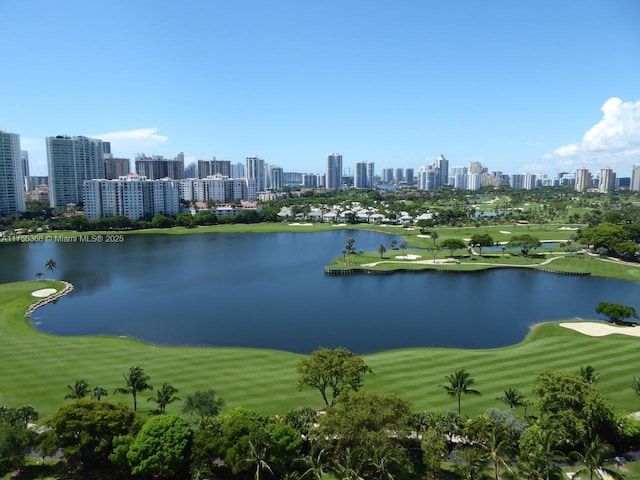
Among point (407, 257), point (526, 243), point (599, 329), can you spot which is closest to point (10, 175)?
point (407, 257)

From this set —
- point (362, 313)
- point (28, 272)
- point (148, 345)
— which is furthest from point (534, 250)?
point (28, 272)

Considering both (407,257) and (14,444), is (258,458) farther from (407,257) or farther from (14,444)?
(407,257)

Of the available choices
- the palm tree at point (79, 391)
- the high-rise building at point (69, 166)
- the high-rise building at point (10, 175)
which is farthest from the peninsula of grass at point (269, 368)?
the high-rise building at point (69, 166)

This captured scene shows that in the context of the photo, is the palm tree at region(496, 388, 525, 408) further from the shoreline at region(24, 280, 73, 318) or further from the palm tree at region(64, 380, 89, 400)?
the shoreline at region(24, 280, 73, 318)

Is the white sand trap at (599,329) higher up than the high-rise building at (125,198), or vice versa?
the high-rise building at (125,198)

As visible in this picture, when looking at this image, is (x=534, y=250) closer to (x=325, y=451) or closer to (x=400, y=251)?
(x=400, y=251)

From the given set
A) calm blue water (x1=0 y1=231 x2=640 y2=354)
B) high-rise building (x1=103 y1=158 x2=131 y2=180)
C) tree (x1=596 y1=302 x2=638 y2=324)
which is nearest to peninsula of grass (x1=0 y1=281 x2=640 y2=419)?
calm blue water (x1=0 y1=231 x2=640 y2=354)

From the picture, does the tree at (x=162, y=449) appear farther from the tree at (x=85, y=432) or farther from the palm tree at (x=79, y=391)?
the palm tree at (x=79, y=391)
